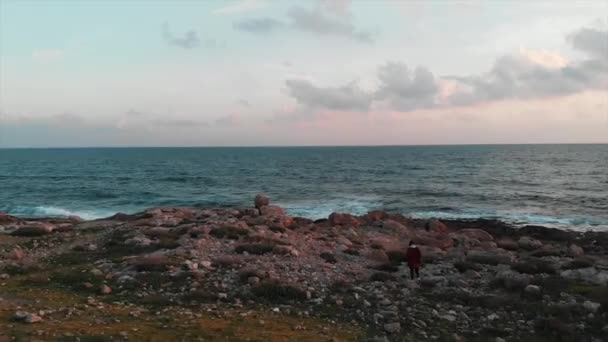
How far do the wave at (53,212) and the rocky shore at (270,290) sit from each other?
28323 mm

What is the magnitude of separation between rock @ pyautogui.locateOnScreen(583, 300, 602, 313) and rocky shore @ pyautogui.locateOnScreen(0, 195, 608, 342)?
6cm

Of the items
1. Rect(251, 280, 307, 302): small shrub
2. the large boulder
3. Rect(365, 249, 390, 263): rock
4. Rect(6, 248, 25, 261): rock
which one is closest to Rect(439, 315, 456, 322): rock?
Rect(251, 280, 307, 302): small shrub

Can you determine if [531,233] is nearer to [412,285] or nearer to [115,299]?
[412,285]

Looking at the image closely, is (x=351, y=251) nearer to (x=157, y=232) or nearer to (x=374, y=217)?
(x=157, y=232)

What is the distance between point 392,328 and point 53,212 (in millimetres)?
52381

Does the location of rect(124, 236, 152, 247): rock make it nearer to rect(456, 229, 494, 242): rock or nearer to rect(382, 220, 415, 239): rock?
rect(382, 220, 415, 239): rock

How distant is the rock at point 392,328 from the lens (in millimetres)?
13141

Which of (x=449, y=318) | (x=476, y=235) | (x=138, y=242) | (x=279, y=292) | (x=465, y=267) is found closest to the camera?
(x=449, y=318)

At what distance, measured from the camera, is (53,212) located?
5438 cm

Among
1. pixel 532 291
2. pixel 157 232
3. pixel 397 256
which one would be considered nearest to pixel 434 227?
pixel 397 256

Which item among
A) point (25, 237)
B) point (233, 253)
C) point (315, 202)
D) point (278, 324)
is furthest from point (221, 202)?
point (278, 324)

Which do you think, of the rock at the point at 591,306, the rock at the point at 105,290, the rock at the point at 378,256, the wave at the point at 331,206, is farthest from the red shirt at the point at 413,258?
the wave at the point at 331,206

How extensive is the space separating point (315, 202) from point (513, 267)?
139 feet

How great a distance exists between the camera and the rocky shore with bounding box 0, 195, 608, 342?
12570mm
